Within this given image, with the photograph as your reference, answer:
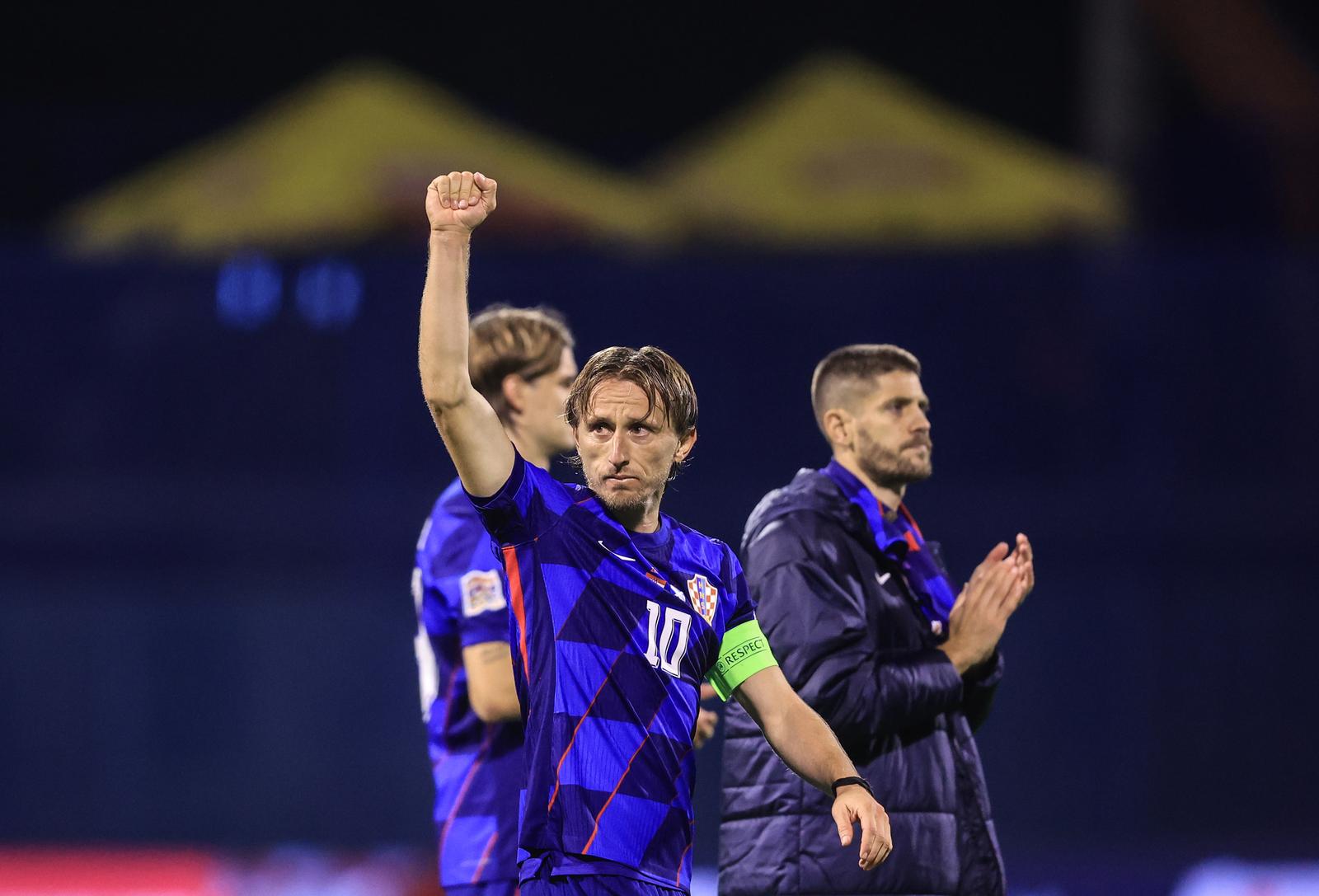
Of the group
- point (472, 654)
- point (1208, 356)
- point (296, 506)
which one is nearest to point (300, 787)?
point (296, 506)

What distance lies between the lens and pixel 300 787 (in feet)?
26.1

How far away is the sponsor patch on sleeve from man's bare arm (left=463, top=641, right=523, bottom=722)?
0.08 meters

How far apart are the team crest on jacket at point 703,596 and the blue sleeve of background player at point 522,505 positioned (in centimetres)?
30

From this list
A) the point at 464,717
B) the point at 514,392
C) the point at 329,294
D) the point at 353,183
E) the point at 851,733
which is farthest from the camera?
the point at 353,183

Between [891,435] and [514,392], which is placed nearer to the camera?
[891,435]

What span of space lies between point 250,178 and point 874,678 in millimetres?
7453

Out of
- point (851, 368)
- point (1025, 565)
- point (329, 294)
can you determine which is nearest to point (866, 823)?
point (1025, 565)

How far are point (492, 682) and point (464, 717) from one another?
31cm

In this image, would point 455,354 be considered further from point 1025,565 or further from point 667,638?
point 1025,565

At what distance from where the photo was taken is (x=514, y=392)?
4.20m

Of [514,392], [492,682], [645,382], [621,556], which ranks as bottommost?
[492,682]

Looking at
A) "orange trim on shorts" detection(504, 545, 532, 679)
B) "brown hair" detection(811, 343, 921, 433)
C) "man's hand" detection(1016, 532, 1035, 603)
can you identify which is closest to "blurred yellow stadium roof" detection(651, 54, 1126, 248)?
"brown hair" detection(811, 343, 921, 433)

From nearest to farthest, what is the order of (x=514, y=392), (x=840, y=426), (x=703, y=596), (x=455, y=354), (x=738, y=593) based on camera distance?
1. (x=455, y=354)
2. (x=703, y=596)
3. (x=738, y=593)
4. (x=840, y=426)
5. (x=514, y=392)

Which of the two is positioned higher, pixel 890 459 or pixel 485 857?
pixel 890 459
